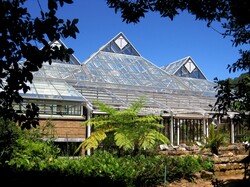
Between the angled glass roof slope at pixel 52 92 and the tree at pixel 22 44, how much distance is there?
12.7 metres

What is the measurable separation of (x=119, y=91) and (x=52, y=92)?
5459 millimetres

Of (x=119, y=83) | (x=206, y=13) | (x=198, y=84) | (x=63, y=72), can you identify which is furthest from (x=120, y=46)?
(x=206, y=13)

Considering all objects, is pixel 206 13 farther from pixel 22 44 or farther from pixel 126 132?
pixel 126 132

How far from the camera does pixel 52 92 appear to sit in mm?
16656

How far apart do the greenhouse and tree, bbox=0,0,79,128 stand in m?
11.6

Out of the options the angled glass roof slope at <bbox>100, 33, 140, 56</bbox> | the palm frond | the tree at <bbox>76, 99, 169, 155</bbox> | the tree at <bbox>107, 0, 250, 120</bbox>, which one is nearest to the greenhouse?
the angled glass roof slope at <bbox>100, 33, 140, 56</bbox>

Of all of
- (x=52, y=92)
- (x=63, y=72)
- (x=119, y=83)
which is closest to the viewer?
(x=52, y=92)

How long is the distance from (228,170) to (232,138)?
1042 centimetres

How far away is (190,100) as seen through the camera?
2291cm

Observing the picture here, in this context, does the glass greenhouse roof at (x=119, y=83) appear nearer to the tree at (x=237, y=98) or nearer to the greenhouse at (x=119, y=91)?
the greenhouse at (x=119, y=91)

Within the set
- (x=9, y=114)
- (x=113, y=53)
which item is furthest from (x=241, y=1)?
(x=113, y=53)

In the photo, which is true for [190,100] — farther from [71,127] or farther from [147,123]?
[147,123]

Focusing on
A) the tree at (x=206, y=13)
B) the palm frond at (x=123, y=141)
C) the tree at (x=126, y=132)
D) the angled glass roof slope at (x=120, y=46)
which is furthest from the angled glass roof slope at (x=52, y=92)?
the tree at (x=206, y=13)

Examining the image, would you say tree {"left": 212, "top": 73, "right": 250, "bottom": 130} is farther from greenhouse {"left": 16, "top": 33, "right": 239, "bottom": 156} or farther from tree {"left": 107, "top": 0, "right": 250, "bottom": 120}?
greenhouse {"left": 16, "top": 33, "right": 239, "bottom": 156}
